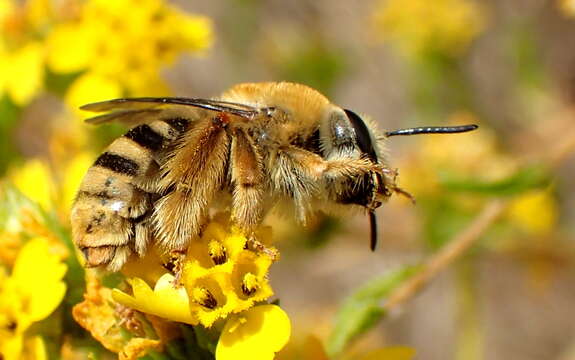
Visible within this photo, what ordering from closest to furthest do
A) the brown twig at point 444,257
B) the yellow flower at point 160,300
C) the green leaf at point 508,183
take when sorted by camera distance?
the yellow flower at point 160,300 < the brown twig at point 444,257 < the green leaf at point 508,183

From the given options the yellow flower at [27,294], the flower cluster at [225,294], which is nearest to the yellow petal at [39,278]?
the yellow flower at [27,294]

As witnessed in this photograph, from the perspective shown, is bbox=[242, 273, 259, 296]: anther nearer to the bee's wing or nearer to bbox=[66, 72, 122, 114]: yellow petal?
the bee's wing

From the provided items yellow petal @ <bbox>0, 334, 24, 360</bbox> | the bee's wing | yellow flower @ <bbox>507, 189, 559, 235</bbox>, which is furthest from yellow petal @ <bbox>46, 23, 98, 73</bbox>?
yellow flower @ <bbox>507, 189, 559, 235</bbox>

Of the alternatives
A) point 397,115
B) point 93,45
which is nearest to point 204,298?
point 93,45

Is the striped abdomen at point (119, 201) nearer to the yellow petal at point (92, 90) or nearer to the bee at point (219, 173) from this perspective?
the bee at point (219, 173)

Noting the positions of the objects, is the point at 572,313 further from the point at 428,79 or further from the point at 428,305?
the point at 428,79

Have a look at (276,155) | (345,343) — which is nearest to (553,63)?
(345,343)
